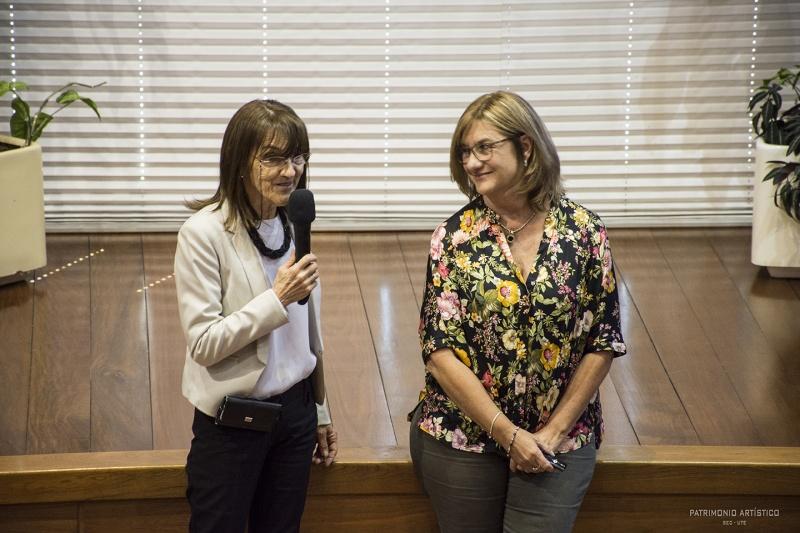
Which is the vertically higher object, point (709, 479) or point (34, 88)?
point (34, 88)

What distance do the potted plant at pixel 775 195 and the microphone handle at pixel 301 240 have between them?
235 cm

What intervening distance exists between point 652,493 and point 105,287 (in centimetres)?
205

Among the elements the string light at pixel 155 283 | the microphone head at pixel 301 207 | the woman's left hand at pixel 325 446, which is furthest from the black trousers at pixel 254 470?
the string light at pixel 155 283

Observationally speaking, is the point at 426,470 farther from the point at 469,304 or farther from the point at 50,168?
the point at 50,168

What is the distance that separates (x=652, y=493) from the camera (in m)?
3.00

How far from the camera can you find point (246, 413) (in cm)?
233

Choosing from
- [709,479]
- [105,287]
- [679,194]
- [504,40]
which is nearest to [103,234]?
[105,287]

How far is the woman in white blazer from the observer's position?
2.29 meters

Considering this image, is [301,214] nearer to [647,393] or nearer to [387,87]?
[647,393]

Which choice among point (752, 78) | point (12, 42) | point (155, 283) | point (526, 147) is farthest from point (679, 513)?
point (12, 42)

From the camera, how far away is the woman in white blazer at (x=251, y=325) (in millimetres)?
2291

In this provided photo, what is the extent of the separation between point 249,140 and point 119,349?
62.0 inches

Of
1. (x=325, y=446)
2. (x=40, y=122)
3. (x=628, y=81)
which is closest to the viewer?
(x=325, y=446)

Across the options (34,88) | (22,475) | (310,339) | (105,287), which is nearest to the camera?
(310,339)
